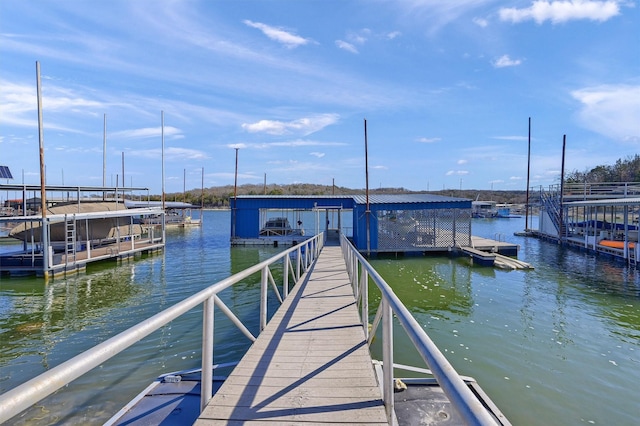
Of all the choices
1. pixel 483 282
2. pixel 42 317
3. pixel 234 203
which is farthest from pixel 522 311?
pixel 234 203

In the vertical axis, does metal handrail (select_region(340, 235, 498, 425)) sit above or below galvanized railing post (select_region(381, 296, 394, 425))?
above

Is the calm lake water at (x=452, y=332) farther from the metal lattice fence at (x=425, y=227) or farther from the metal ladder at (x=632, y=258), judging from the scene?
the metal lattice fence at (x=425, y=227)

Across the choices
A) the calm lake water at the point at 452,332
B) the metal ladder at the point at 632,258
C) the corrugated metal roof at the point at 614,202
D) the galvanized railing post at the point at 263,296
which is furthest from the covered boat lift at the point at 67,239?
the corrugated metal roof at the point at 614,202

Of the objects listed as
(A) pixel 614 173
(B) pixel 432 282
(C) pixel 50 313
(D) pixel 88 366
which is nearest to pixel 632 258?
(B) pixel 432 282

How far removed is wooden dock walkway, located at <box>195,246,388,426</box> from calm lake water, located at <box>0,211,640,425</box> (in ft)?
9.44

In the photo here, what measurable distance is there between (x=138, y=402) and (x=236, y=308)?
6.72 m

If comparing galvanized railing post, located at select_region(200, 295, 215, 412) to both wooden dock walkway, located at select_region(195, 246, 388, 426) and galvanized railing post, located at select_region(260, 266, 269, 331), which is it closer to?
wooden dock walkway, located at select_region(195, 246, 388, 426)

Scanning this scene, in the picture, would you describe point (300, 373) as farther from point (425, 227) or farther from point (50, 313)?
point (425, 227)

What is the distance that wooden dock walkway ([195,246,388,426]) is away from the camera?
10.2 ft

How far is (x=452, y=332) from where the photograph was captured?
9586 mm

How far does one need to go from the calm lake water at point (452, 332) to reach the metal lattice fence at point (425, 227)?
4.87 m

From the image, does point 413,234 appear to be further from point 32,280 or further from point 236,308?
point 32,280

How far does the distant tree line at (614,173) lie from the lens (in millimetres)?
58531

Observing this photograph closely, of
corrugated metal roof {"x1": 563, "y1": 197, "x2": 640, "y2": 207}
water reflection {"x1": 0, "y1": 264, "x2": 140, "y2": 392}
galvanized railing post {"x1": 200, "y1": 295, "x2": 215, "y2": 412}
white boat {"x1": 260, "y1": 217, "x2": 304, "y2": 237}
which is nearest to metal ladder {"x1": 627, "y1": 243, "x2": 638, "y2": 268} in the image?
corrugated metal roof {"x1": 563, "y1": 197, "x2": 640, "y2": 207}
